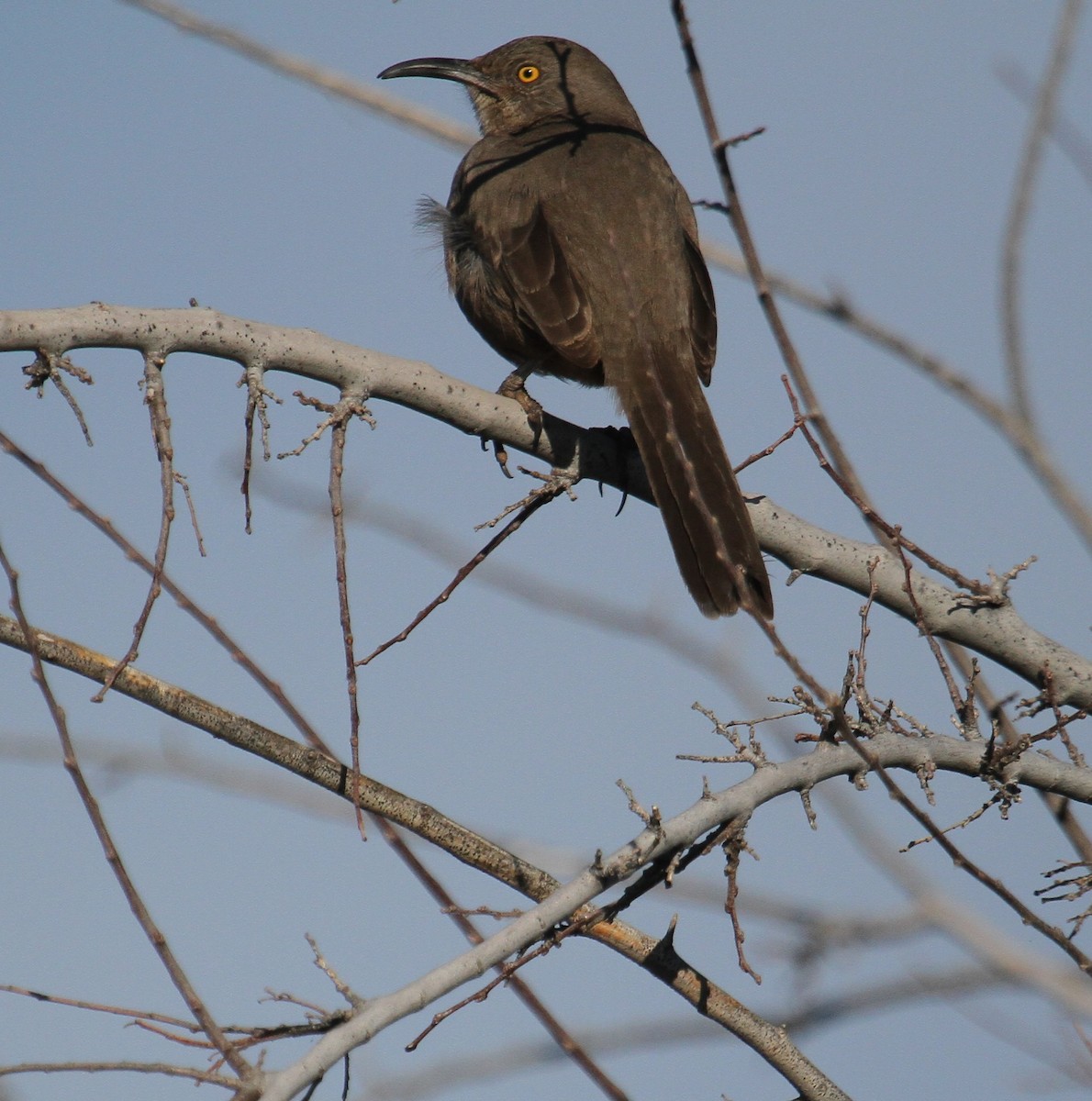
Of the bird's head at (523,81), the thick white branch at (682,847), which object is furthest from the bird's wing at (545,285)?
the thick white branch at (682,847)

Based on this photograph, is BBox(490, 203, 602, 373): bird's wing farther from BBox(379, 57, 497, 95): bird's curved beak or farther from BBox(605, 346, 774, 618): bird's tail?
BBox(379, 57, 497, 95): bird's curved beak

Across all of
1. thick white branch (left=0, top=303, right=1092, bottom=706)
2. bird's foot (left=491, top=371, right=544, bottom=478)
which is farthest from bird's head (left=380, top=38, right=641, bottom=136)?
thick white branch (left=0, top=303, right=1092, bottom=706)

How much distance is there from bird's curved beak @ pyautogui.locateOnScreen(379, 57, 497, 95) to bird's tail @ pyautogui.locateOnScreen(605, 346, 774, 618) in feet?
7.97

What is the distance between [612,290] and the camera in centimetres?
462

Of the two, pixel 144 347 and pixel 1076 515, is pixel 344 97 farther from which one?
pixel 1076 515

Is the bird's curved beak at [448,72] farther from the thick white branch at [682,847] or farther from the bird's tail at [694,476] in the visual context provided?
the thick white branch at [682,847]

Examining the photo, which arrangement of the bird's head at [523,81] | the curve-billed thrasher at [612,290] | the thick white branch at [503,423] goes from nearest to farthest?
the thick white branch at [503,423], the curve-billed thrasher at [612,290], the bird's head at [523,81]

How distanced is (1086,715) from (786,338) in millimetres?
1694

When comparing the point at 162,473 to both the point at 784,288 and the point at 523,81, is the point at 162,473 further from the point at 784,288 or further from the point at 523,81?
the point at 523,81

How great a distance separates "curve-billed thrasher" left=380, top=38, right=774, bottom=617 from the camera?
3.96 metres

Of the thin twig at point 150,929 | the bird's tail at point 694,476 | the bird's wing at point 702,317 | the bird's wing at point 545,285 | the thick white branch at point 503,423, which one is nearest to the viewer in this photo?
the thin twig at point 150,929

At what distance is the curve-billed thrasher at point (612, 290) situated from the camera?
13.0ft

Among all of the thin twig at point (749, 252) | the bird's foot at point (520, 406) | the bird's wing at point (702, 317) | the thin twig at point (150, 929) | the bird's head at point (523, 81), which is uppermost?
the bird's head at point (523, 81)

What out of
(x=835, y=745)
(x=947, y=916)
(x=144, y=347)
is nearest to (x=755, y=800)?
(x=835, y=745)
